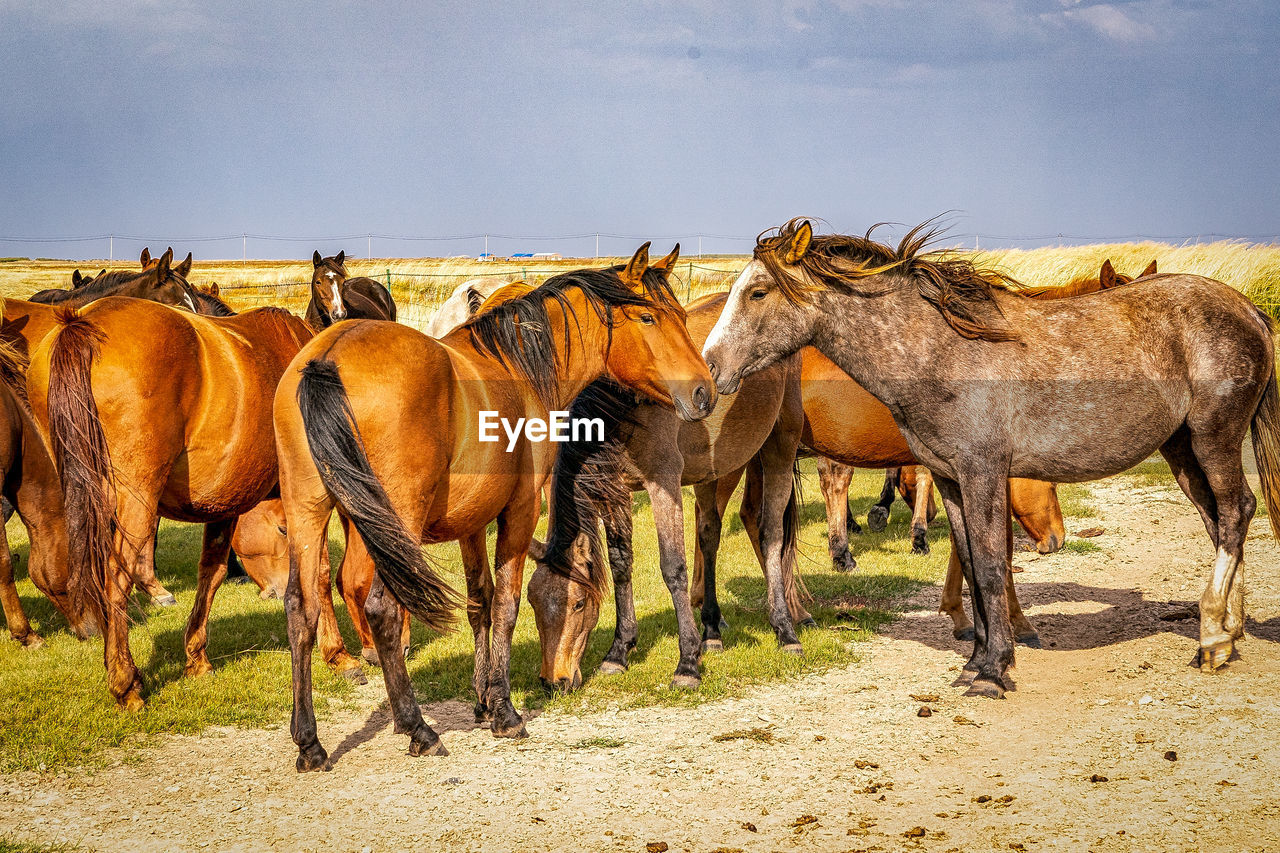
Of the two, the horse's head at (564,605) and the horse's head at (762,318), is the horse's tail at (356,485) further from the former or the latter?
the horse's head at (762,318)

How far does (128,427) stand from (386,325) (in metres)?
1.89

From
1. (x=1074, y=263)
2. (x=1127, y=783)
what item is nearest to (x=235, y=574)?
(x=1127, y=783)

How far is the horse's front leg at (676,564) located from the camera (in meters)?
6.42

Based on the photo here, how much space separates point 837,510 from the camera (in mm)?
10586

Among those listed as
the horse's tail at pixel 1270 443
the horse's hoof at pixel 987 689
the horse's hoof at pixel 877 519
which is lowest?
the horse's hoof at pixel 877 519

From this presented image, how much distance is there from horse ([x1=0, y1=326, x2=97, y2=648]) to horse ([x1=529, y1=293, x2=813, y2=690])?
387cm

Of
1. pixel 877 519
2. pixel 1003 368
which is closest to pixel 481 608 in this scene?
pixel 1003 368

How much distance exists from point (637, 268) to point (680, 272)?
26.3 meters

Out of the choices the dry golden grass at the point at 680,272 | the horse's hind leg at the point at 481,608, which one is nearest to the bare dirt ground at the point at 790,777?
the horse's hind leg at the point at 481,608

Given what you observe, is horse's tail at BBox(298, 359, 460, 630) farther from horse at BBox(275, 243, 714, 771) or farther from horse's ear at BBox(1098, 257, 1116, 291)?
horse's ear at BBox(1098, 257, 1116, 291)

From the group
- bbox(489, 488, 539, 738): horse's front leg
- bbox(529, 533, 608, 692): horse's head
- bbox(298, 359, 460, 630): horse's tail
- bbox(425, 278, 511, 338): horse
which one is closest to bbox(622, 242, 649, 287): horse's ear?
bbox(489, 488, 539, 738): horse's front leg

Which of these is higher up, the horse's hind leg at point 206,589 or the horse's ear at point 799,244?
the horse's ear at point 799,244

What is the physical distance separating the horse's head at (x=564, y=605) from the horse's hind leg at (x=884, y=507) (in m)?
6.37

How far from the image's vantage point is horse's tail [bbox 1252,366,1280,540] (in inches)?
245
